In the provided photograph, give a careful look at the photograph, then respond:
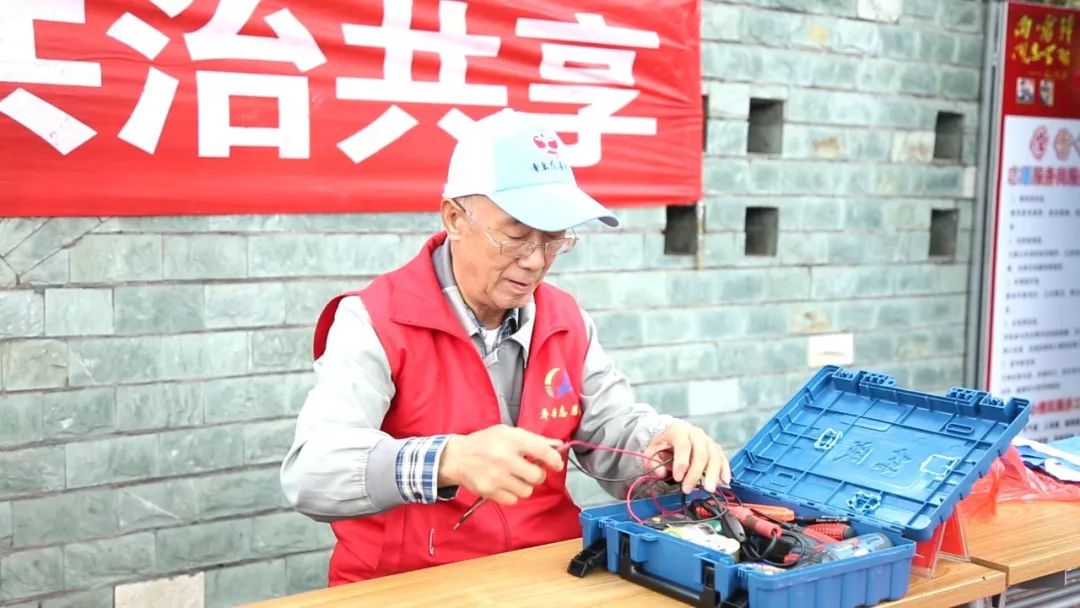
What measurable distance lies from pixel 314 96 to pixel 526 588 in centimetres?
176

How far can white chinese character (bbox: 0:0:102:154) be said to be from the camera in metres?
2.80

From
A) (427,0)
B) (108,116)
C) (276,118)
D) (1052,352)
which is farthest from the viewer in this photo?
(1052,352)

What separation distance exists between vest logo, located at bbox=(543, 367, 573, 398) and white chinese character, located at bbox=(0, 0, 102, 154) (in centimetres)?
140

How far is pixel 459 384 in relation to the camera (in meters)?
2.18

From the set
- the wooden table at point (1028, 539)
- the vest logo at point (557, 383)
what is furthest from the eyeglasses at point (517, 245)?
the wooden table at point (1028, 539)

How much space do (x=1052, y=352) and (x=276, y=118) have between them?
3565 mm

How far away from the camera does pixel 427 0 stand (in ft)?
11.2

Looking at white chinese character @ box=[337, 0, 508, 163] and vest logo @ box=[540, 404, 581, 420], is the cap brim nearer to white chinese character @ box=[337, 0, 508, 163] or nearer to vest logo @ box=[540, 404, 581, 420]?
vest logo @ box=[540, 404, 581, 420]

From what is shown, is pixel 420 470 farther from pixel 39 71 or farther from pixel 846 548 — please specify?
pixel 39 71

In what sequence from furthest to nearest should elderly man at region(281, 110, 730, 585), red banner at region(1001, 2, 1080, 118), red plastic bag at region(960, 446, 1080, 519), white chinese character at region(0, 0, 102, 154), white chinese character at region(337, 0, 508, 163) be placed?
red banner at region(1001, 2, 1080, 118) → white chinese character at region(337, 0, 508, 163) → white chinese character at region(0, 0, 102, 154) → red plastic bag at region(960, 446, 1080, 519) → elderly man at region(281, 110, 730, 585)

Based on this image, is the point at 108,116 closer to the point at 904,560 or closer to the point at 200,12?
the point at 200,12

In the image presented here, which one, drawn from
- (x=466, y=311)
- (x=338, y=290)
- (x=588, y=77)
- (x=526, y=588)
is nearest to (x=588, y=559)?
(x=526, y=588)

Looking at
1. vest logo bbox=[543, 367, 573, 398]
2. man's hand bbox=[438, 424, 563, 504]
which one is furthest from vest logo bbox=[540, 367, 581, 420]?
man's hand bbox=[438, 424, 563, 504]

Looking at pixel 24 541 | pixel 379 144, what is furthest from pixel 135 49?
pixel 24 541
